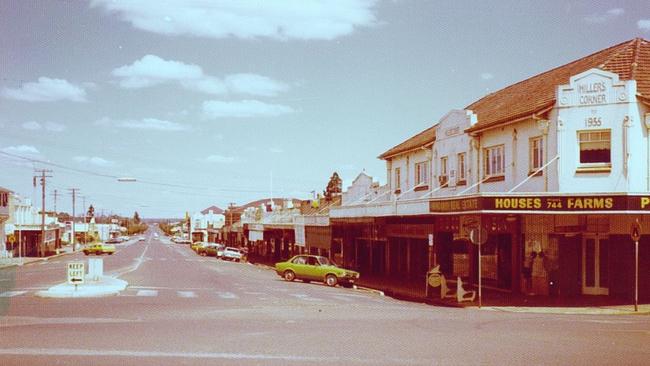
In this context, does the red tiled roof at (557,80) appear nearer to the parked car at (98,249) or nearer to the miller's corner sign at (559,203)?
the miller's corner sign at (559,203)

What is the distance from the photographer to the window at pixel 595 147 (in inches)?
1040

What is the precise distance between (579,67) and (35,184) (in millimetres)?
74579

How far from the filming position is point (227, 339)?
14.7 m

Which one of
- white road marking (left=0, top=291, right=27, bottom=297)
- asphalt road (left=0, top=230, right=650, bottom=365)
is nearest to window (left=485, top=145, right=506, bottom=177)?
asphalt road (left=0, top=230, right=650, bottom=365)

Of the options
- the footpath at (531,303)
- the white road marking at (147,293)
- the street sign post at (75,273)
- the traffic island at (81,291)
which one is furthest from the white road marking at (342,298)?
the street sign post at (75,273)

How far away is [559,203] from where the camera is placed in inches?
985

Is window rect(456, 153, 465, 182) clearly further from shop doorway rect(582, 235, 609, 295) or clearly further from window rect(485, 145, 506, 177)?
shop doorway rect(582, 235, 609, 295)

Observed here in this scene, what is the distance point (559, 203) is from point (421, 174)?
16593 millimetres

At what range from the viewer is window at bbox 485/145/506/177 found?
1235 inches

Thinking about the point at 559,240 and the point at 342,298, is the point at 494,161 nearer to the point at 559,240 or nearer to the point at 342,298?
the point at 559,240

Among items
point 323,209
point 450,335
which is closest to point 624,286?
Result: point 450,335

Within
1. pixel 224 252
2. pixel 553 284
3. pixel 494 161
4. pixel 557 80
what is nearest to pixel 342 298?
pixel 553 284

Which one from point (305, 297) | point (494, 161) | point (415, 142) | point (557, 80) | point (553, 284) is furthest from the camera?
point (415, 142)

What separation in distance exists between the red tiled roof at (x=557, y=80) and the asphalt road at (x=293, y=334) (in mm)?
9124
